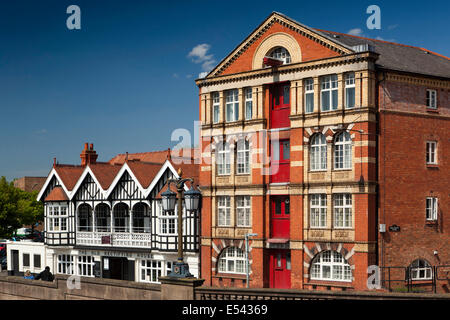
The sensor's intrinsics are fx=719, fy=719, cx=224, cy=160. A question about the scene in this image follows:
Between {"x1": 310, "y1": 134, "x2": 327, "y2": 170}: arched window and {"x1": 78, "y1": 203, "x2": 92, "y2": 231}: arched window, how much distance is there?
69.6ft

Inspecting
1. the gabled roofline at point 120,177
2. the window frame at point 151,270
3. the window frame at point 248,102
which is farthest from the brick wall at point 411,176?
the gabled roofline at point 120,177

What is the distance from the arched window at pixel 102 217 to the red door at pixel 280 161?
16.7 meters

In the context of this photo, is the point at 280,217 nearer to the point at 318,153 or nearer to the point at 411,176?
the point at 318,153

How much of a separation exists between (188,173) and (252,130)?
7.83 meters

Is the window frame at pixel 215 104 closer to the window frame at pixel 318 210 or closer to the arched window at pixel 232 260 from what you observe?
the arched window at pixel 232 260

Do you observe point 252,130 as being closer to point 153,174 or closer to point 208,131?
point 208,131

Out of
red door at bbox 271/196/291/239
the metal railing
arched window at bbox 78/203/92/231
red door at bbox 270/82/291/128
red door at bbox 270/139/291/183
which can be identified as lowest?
the metal railing

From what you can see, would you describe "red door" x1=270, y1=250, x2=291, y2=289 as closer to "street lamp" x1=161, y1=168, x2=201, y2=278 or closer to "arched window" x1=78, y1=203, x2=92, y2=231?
"street lamp" x1=161, y1=168, x2=201, y2=278

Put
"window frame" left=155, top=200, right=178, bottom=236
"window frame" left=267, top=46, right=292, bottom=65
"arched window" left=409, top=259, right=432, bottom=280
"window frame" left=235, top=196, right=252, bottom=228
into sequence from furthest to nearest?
"window frame" left=155, top=200, right=178, bottom=236 < "window frame" left=235, top=196, right=252, bottom=228 < "window frame" left=267, top=46, right=292, bottom=65 < "arched window" left=409, top=259, right=432, bottom=280

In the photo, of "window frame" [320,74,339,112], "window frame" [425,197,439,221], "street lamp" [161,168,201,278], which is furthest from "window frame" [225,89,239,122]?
"street lamp" [161,168,201,278]

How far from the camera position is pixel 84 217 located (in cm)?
5369

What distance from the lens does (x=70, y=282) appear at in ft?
113

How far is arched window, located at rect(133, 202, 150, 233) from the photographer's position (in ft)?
163
